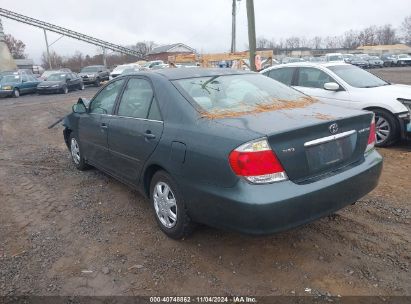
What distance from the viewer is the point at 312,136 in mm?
3006

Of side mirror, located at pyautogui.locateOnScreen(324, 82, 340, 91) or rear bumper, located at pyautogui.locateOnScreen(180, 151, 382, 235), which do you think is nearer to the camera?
rear bumper, located at pyautogui.locateOnScreen(180, 151, 382, 235)

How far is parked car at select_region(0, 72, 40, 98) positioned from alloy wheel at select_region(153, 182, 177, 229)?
2285 cm

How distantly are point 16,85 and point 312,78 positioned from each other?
21.4m

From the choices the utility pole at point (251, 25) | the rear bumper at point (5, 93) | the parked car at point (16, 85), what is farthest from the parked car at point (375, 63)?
the rear bumper at point (5, 93)

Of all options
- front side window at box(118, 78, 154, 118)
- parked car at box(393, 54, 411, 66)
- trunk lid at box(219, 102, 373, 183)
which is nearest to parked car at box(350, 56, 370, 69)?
parked car at box(393, 54, 411, 66)

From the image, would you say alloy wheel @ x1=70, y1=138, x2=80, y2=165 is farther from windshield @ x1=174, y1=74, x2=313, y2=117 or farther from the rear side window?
the rear side window

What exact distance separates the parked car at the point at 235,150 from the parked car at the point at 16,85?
71.7 ft

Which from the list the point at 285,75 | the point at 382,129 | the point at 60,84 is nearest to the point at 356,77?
the point at 382,129

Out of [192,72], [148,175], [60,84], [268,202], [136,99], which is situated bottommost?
[60,84]

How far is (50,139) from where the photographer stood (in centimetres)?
902

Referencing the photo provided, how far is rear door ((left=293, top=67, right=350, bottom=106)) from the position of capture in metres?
7.21

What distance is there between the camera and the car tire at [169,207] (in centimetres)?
342

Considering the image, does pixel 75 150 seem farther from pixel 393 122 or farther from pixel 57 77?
pixel 57 77

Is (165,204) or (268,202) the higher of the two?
(268,202)
